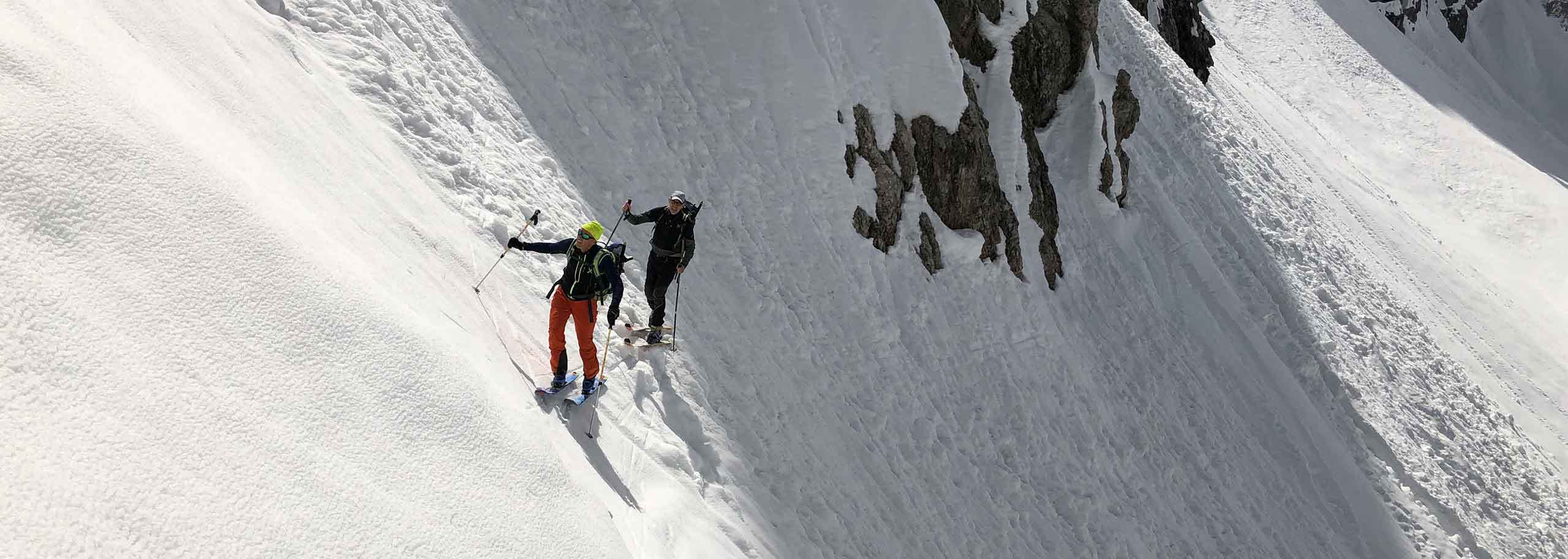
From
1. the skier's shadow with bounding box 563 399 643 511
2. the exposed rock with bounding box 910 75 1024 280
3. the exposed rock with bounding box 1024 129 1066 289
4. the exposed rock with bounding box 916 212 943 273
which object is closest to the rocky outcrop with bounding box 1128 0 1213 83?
the exposed rock with bounding box 1024 129 1066 289

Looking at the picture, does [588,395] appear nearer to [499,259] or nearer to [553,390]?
[553,390]

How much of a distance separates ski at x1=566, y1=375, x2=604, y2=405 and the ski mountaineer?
6 centimetres

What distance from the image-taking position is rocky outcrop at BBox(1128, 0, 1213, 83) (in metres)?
36.9

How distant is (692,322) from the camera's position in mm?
12891

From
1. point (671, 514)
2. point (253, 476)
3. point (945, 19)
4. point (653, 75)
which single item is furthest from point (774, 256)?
point (253, 476)

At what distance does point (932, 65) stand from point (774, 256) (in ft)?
17.9

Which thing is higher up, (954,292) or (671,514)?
(671,514)

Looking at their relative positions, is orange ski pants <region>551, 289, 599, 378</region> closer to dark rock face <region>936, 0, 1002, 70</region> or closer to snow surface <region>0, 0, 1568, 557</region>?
snow surface <region>0, 0, 1568, 557</region>

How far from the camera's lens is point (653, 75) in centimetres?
1650

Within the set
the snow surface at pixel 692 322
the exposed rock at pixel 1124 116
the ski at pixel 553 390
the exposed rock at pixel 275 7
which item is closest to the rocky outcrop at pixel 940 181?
the snow surface at pixel 692 322

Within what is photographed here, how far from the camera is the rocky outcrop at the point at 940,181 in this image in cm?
1733

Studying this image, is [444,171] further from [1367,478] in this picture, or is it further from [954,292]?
[1367,478]

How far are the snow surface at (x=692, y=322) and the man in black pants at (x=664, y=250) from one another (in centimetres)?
41

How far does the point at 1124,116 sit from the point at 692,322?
648 inches
